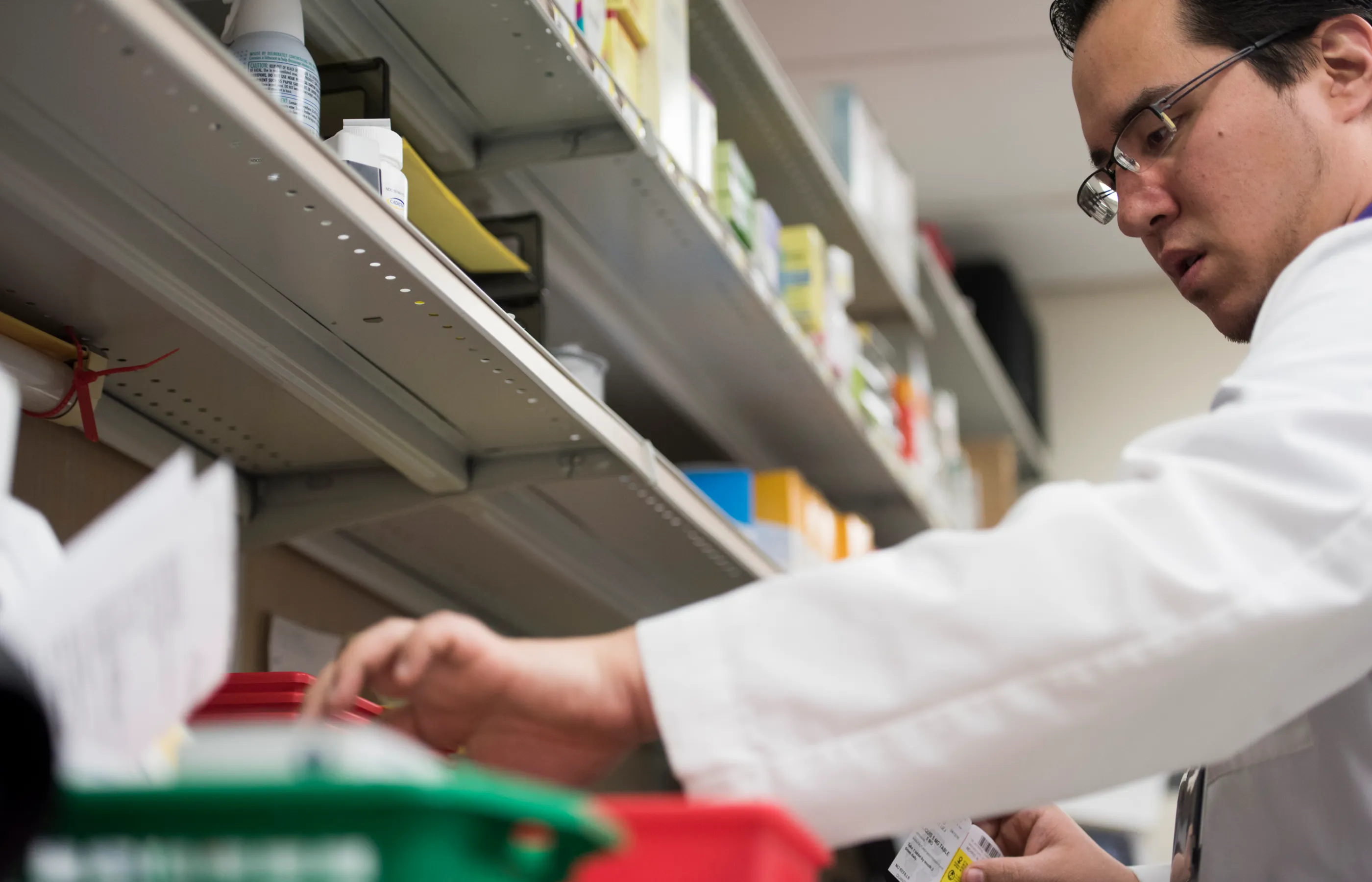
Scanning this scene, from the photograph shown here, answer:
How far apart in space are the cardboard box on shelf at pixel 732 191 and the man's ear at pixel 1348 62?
3.41ft

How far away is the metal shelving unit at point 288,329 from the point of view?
977 millimetres

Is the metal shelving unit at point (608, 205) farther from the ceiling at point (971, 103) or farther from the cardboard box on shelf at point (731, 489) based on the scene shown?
the ceiling at point (971, 103)

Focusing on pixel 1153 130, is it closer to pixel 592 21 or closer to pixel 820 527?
pixel 592 21

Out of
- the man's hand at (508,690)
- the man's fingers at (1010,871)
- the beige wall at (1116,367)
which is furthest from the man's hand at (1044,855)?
the beige wall at (1116,367)

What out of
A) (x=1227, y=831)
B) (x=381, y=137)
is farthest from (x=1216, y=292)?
(x=381, y=137)

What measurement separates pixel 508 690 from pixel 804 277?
6.10 ft

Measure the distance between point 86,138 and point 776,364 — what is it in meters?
1.50

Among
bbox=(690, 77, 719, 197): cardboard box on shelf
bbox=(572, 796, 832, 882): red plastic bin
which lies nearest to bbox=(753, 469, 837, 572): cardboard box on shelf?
bbox=(690, 77, 719, 197): cardboard box on shelf

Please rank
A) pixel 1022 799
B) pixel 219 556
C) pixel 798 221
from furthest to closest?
pixel 798 221 → pixel 1022 799 → pixel 219 556

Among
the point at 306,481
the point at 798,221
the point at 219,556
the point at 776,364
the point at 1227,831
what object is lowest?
the point at 1227,831

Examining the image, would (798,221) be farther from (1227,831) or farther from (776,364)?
(1227,831)

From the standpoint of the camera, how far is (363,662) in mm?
743

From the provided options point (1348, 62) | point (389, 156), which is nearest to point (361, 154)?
point (389, 156)

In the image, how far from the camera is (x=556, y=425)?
1547 millimetres
